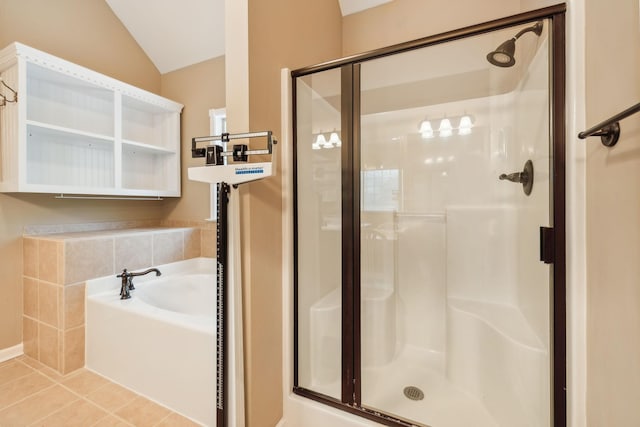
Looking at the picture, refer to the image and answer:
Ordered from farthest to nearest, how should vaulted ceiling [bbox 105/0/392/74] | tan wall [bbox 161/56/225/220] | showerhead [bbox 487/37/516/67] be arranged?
tan wall [bbox 161/56/225/220], vaulted ceiling [bbox 105/0/392/74], showerhead [bbox 487/37/516/67]

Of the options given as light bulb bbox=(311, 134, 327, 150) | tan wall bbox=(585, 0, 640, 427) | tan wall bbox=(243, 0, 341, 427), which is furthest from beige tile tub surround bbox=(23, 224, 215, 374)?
tan wall bbox=(585, 0, 640, 427)

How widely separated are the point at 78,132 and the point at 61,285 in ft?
3.68

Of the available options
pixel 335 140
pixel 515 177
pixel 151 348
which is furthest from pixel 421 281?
pixel 151 348

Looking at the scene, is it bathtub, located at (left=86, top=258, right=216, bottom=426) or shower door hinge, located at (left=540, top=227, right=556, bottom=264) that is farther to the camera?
bathtub, located at (left=86, top=258, right=216, bottom=426)

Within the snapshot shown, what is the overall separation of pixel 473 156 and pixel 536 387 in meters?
1.32

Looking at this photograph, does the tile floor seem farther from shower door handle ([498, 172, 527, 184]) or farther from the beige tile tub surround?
shower door handle ([498, 172, 527, 184])

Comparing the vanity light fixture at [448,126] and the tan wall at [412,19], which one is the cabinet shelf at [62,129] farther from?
the vanity light fixture at [448,126]

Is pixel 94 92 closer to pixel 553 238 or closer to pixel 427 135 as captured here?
pixel 427 135

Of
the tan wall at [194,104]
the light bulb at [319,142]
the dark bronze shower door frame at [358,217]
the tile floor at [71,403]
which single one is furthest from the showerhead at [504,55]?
the tile floor at [71,403]

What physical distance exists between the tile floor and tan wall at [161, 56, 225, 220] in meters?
1.47

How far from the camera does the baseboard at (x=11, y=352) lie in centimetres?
173

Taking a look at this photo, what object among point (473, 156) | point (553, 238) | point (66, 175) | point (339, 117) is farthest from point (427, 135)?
point (66, 175)

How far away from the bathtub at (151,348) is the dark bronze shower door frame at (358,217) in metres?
0.46

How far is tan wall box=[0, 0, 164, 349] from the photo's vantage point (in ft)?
5.78
